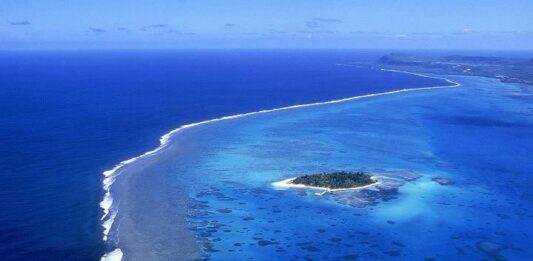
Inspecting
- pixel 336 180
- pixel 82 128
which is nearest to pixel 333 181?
pixel 336 180

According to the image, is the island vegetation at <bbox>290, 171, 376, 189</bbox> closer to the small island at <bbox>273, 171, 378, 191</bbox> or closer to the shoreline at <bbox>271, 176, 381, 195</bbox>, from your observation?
the small island at <bbox>273, 171, 378, 191</bbox>

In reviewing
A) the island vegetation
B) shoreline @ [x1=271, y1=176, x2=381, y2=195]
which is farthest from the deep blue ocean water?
the island vegetation

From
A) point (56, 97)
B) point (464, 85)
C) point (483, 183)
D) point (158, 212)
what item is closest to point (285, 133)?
point (483, 183)

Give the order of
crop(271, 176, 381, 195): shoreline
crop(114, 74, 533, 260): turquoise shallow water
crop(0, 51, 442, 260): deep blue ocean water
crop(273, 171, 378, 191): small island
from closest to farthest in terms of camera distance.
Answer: crop(114, 74, 533, 260): turquoise shallow water
crop(0, 51, 442, 260): deep blue ocean water
crop(271, 176, 381, 195): shoreline
crop(273, 171, 378, 191): small island

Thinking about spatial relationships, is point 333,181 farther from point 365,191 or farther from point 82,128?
point 82,128

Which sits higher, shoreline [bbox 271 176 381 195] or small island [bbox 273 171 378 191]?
small island [bbox 273 171 378 191]

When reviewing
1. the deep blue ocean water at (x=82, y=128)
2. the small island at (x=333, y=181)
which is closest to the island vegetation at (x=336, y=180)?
the small island at (x=333, y=181)
